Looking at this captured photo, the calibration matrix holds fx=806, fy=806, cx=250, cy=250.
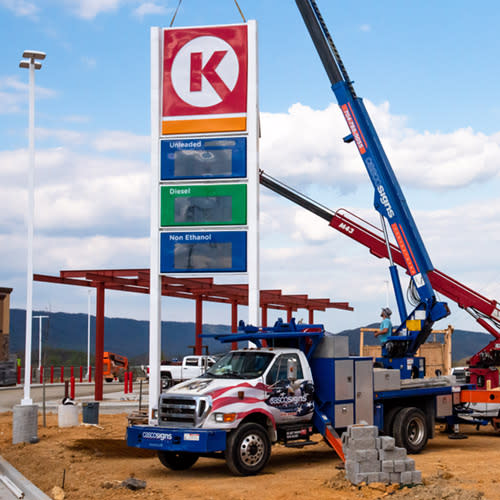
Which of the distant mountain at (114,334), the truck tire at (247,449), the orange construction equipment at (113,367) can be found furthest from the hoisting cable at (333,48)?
the distant mountain at (114,334)

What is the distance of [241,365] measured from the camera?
1493 cm

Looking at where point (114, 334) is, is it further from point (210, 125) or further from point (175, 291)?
point (210, 125)

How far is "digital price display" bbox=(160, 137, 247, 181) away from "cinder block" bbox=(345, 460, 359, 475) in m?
8.03

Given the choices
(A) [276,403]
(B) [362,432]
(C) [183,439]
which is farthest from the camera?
(A) [276,403]

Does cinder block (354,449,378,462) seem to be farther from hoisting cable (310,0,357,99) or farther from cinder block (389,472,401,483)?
hoisting cable (310,0,357,99)

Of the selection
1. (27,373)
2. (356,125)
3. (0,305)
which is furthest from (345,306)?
(27,373)

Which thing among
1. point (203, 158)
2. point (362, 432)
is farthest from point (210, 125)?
point (362, 432)

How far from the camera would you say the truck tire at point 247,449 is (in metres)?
13.5

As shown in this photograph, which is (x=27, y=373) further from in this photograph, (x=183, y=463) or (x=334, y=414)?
(x=334, y=414)

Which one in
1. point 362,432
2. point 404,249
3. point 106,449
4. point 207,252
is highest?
point 404,249

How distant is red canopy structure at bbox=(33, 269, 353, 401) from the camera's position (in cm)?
2953

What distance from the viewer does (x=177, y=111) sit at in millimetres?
19172

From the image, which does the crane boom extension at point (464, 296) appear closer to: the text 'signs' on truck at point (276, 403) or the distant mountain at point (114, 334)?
the text 'signs' on truck at point (276, 403)

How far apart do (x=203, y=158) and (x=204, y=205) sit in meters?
1.12
